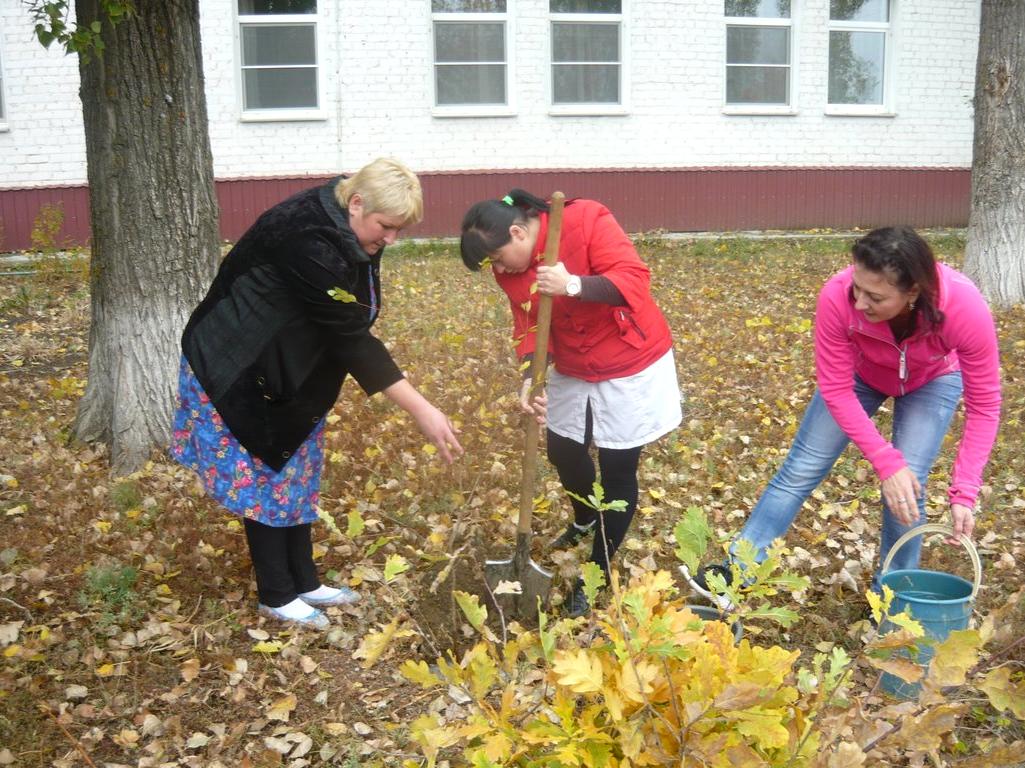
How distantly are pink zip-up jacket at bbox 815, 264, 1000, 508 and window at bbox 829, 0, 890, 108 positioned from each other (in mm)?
12718

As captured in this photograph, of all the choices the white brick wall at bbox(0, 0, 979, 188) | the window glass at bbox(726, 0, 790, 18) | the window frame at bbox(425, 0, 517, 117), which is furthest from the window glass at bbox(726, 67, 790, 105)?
the window frame at bbox(425, 0, 517, 117)

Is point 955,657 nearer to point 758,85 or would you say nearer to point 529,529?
point 529,529

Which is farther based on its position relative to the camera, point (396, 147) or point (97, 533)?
point (396, 147)

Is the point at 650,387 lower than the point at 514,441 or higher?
higher

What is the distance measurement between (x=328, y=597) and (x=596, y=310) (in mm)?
1414

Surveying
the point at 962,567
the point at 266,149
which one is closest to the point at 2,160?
the point at 266,149

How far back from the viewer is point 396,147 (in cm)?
1293

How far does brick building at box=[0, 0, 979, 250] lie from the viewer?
39.9 feet

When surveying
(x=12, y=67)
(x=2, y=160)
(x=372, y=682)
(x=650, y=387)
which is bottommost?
(x=372, y=682)

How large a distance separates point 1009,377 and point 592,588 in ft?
17.4

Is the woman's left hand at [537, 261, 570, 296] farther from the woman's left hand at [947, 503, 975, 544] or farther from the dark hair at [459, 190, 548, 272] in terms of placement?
the woman's left hand at [947, 503, 975, 544]

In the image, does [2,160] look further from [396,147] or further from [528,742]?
[528,742]

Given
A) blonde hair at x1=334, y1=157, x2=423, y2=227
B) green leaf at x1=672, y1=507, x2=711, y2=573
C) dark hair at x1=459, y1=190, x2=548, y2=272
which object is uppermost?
blonde hair at x1=334, y1=157, x2=423, y2=227

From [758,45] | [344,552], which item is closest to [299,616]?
[344,552]
